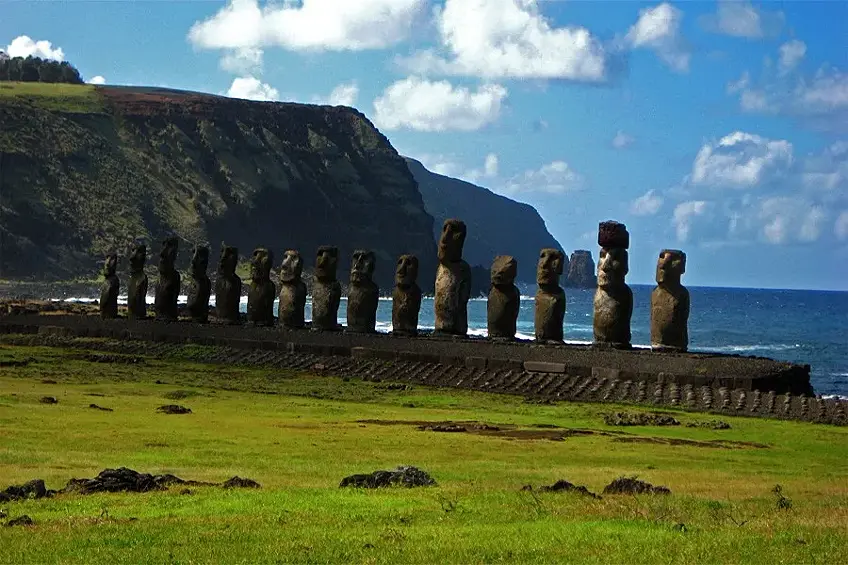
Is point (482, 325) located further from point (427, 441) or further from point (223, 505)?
point (223, 505)

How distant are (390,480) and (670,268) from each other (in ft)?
62.9

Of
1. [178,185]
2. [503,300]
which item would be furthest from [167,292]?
[178,185]

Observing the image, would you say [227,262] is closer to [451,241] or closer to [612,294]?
[451,241]

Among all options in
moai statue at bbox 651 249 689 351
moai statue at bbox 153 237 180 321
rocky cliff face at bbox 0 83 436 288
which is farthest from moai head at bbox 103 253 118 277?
rocky cliff face at bbox 0 83 436 288

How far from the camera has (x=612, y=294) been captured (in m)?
34.4

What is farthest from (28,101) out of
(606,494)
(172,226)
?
(606,494)

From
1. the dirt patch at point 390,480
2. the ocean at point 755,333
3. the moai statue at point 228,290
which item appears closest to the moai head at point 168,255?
the moai statue at point 228,290

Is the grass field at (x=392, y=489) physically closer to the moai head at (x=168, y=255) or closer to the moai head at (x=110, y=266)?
the moai head at (x=168, y=255)

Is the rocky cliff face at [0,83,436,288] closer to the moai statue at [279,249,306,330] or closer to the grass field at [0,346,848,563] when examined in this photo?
the moai statue at [279,249,306,330]

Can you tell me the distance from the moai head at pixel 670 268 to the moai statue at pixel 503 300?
468cm

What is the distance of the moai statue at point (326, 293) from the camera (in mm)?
41125

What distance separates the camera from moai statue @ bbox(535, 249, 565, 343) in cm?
3572

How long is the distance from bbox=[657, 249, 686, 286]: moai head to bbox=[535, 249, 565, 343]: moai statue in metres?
3.07

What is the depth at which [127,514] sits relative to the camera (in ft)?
43.0
